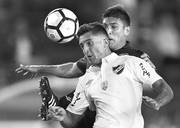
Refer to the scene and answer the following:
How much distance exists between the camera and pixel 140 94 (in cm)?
771

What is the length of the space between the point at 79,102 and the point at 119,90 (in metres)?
0.64

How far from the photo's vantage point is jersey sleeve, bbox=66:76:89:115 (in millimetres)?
8031

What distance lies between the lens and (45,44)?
20094 millimetres

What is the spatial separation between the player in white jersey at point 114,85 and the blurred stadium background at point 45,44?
731 centimetres

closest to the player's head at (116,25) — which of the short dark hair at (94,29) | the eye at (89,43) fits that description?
the short dark hair at (94,29)

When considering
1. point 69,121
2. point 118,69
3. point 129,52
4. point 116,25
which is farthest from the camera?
point 129,52

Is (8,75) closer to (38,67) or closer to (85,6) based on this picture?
(85,6)

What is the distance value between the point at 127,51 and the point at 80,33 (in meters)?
0.80

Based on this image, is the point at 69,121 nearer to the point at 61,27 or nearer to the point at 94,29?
the point at 94,29

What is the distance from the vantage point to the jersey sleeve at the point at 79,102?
316 inches

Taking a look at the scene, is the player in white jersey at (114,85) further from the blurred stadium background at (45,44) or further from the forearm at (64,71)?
the blurred stadium background at (45,44)

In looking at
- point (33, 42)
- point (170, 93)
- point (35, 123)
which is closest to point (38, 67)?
point (170, 93)

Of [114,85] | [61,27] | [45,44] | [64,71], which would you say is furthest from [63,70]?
[45,44]

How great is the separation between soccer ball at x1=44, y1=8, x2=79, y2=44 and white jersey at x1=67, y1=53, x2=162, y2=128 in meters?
1.14
